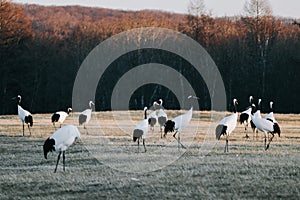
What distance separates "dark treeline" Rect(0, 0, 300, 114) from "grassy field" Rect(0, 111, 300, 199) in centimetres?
3296

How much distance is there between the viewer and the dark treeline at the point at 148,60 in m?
57.0

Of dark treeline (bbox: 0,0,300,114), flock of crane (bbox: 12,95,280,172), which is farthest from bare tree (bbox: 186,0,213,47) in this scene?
flock of crane (bbox: 12,95,280,172)

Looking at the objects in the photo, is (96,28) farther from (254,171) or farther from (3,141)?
(254,171)

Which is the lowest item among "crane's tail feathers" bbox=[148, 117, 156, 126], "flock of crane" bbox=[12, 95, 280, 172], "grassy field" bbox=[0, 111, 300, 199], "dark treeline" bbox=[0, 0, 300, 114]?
"grassy field" bbox=[0, 111, 300, 199]

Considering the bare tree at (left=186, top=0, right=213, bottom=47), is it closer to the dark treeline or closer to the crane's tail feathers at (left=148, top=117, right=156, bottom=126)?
the dark treeline

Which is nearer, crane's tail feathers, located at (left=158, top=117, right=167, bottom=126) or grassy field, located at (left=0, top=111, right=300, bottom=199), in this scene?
grassy field, located at (left=0, top=111, right=300, bottom=199)

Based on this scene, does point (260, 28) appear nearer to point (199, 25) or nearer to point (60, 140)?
point (199, 25)

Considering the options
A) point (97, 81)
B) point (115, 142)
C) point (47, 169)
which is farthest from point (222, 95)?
Answer: point (47, 169)

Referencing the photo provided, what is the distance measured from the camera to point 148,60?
207 feet

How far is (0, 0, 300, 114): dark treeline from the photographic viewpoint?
57.0 m

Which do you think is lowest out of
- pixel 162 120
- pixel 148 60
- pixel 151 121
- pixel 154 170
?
pixel 154 170

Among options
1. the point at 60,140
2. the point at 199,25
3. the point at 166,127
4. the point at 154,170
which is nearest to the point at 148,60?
the point at 199,25

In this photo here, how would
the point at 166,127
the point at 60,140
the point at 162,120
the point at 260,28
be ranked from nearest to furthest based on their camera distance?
the point at 60,140
the point at 166,127
the point at 162,120
the point at 260,28

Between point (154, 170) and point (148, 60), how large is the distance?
47.4m
